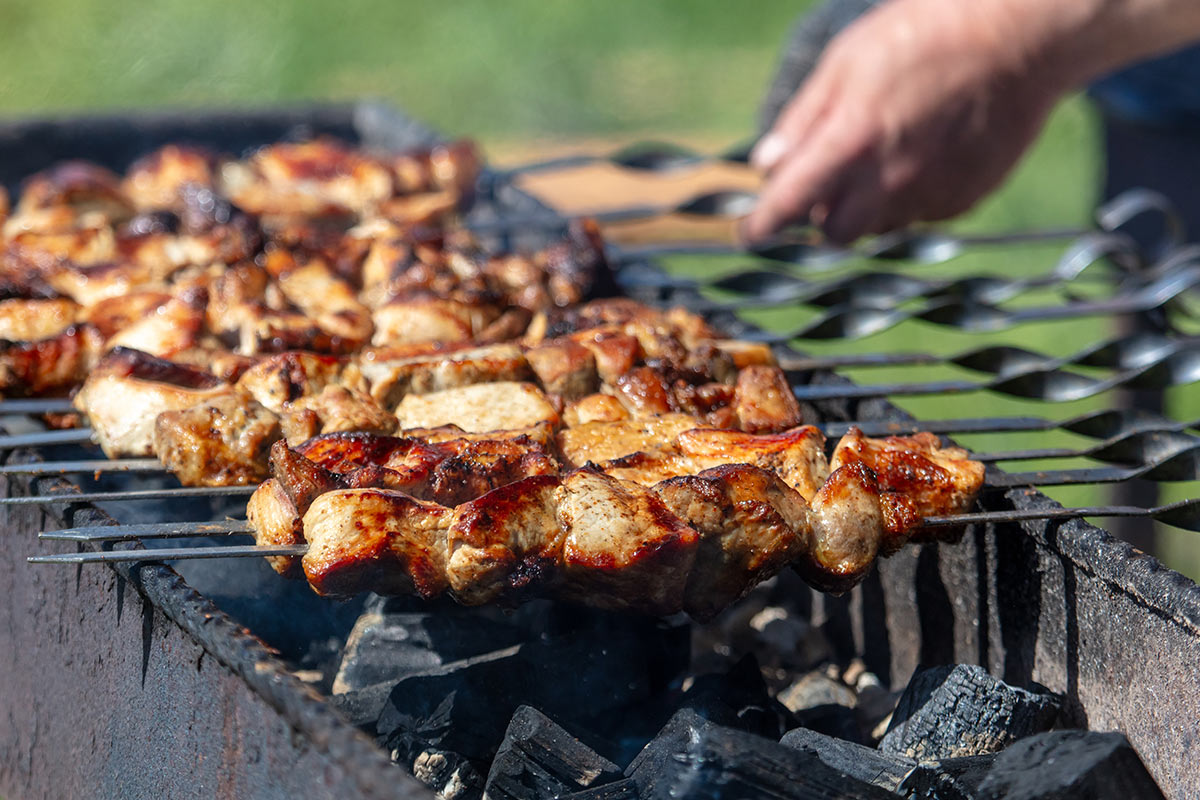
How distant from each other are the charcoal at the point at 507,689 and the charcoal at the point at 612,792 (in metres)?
0.36

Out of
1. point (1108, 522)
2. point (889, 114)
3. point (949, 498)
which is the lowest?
point (1108, 522)

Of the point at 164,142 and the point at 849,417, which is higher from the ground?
the point at 164,142

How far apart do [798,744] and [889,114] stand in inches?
86.2

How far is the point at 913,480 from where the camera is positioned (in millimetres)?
2121

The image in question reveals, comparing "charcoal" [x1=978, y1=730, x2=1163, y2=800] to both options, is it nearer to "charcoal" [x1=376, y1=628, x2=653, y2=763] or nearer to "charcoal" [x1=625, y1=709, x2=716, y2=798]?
"charcoal" [x1=625, y1=709, x2=716, y2=798]

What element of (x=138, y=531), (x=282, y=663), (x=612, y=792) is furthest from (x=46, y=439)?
(x=612, y=792)

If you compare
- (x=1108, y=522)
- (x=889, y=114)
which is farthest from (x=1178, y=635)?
(x=1108, y=522)

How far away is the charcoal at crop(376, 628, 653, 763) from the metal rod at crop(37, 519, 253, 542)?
1.47 feet

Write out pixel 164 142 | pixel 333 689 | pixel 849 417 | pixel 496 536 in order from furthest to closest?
pixel 164 142
pixel 849 417
pixel 333 689
pixel 496 536

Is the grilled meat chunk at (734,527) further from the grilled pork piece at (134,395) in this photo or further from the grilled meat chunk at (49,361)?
the grilled meat chunk at (49,361)

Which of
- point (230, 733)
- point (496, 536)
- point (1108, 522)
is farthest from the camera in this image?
point (1108, 522)

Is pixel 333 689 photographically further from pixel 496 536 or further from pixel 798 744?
pixel 798 744

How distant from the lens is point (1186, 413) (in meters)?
6.41

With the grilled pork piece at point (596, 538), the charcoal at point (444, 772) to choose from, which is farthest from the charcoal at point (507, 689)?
the grilled pork piece at point (596, 538)
